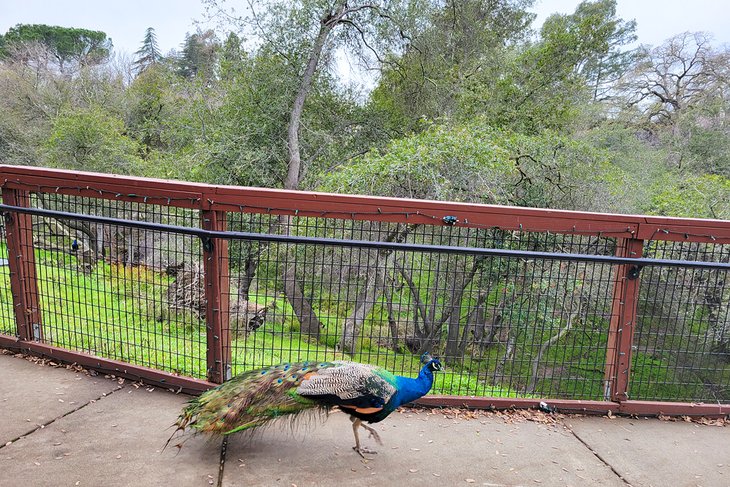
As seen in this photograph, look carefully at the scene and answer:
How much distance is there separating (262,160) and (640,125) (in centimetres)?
1684

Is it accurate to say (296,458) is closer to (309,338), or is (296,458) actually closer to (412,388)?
(412,388)

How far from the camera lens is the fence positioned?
119 inches

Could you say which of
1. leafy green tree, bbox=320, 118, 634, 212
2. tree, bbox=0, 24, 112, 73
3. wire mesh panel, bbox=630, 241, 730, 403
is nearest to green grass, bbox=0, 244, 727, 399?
wire mesh panel, bbox=630, 241, 730, 403

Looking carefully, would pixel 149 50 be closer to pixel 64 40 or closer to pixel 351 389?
pixel 64 40

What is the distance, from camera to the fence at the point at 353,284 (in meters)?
3.02

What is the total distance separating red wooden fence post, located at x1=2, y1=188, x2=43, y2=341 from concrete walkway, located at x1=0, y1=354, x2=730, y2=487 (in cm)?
38

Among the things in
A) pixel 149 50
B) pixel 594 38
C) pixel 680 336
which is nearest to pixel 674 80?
pixel 594 38

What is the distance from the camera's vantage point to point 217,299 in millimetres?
3076

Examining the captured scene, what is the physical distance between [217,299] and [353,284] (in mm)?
990

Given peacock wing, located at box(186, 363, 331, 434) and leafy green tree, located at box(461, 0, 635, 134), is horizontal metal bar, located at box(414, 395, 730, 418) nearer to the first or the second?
peacock wing, located at box(186, 363, 331, 434)

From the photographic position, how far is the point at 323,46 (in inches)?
477

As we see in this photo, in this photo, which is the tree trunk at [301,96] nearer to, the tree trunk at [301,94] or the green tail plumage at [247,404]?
the tree trunk at [301,94]

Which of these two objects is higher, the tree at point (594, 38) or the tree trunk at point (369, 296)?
the tree at point (594, 38)

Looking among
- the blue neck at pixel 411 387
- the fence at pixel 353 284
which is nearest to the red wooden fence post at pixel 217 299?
the fence at pixel 353 284
